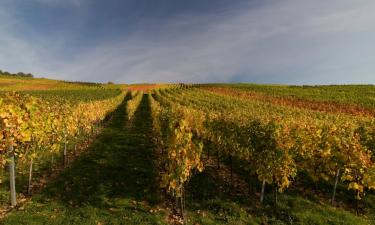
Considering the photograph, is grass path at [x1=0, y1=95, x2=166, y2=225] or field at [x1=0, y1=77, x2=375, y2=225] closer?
grass path at [x1=0, y1=95, x2=166, y2=225]

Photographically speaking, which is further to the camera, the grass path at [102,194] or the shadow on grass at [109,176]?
the shadow on grass at [109,176]

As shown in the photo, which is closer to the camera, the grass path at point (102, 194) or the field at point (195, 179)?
the grass path at point (102, 194)

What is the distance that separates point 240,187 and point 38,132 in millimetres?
11518

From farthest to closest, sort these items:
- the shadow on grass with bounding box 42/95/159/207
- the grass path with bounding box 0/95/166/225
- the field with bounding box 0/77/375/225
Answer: the shadow on grass with bounding box 42/95/159/207 → the field with bounding box 0/77/375/225 → the grass path with bounding box 0/95/166/225

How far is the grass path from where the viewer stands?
14617 mm

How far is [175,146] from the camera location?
14.7m

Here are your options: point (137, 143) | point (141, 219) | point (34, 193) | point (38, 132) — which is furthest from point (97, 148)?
Result: point (141, 219)

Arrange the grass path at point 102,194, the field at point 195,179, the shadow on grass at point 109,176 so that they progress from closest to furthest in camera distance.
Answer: the grass path at point 102,194, the field at point 195,179, the shadow on grass at point 109,176

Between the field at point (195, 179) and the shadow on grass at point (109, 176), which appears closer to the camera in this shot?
the field at point (195, 179)

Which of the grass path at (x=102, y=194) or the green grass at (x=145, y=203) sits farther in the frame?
the green grass at (x=145, y=203)

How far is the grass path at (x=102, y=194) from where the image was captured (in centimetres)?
1462

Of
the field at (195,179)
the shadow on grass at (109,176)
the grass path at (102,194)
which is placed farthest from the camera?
the shadow on grass at (109,176)

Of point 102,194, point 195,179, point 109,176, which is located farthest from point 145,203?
point 109,176

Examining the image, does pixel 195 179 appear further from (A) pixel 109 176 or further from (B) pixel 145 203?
(A) pixel 109 176
